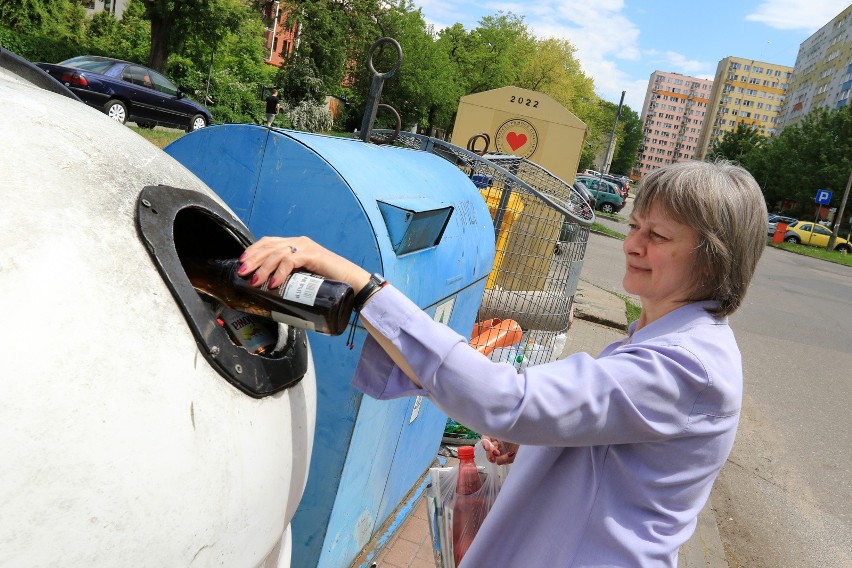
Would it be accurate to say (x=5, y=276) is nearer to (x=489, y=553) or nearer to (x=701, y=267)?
(x=489, y=553)

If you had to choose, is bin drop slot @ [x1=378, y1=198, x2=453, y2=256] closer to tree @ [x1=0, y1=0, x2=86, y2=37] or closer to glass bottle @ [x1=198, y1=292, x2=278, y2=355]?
glass bottle @ [x1=198, y1=292, x2=278, y2=355]

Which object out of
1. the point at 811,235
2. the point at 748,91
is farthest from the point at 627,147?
the point at 811,235

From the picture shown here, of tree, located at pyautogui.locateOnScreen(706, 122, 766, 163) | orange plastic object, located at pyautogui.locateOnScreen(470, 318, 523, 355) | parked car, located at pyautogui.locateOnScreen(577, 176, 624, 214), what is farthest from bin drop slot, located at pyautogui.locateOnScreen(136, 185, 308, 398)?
tree, located at pyautogui.locateOnScreen(706, 122, 766, 163)

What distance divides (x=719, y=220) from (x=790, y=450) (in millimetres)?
5545

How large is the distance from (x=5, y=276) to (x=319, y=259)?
519mm

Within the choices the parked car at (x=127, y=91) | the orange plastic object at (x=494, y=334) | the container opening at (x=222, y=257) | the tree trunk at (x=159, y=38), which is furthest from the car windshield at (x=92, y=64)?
the container opening at (x=222, y=257)

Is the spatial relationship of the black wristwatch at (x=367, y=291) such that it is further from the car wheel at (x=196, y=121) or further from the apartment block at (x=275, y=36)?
the apartment block at (x=275, y=36)

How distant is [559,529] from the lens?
1433 millimetres

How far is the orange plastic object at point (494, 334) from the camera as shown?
192 inches

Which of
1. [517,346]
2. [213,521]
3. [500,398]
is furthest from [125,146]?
[517,346]

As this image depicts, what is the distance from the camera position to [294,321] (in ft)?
4.68

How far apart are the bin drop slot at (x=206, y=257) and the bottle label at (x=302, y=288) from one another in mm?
142

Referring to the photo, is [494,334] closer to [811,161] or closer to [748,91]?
[811,161]

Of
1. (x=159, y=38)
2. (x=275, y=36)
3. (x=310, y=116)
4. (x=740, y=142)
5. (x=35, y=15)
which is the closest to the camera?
(x=159, y=38)
